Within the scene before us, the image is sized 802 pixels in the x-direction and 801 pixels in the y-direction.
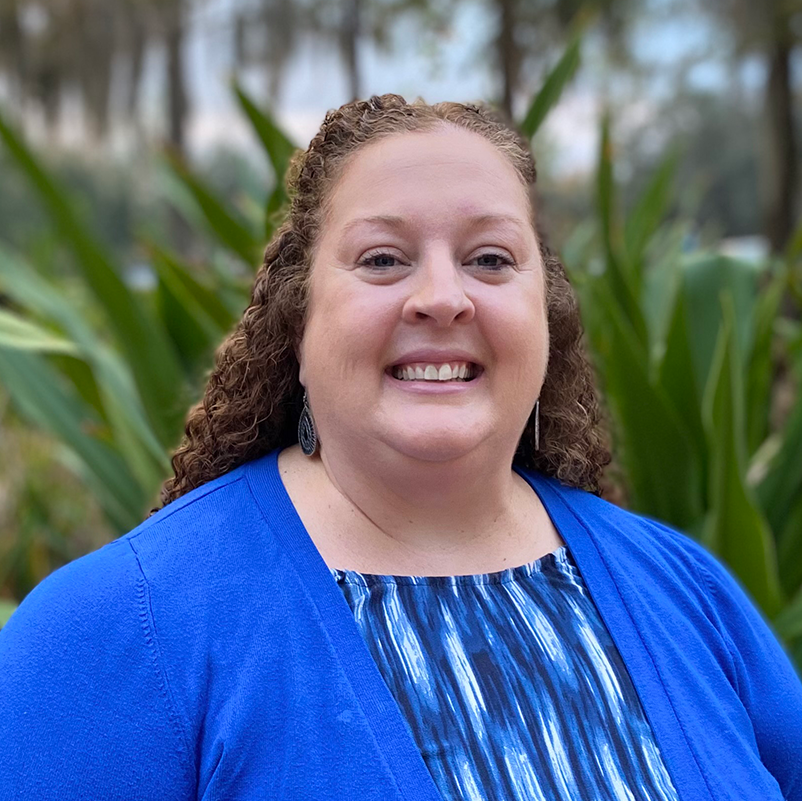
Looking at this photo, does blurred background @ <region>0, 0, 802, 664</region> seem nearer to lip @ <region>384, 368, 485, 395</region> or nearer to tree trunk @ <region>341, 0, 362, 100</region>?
lip @ <region>384, 368, 485, 395</region>

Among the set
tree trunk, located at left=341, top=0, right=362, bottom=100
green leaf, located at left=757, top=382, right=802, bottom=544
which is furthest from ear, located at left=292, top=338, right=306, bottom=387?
tree trunk, located at left=341, top=0, right=362, bottom=100

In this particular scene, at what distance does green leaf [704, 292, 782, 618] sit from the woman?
0.48 m

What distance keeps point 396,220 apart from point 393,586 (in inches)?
17.8

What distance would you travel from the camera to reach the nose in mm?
1159

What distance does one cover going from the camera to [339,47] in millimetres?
10852

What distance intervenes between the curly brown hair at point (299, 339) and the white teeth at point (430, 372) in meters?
0.19

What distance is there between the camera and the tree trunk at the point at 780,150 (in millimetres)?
6641

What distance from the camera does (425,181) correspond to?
1.22 metres

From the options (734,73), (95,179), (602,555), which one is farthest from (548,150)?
(95,179)

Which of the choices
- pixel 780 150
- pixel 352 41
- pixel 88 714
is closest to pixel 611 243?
pixel 88 714

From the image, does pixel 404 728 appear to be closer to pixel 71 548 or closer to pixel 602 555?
pixel 602 555

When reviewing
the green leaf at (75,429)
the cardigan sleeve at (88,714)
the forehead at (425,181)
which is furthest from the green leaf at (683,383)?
the cardigan sleeve at (88,714)

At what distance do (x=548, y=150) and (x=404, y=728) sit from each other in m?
6.38

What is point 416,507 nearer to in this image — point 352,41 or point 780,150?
point 780,150
